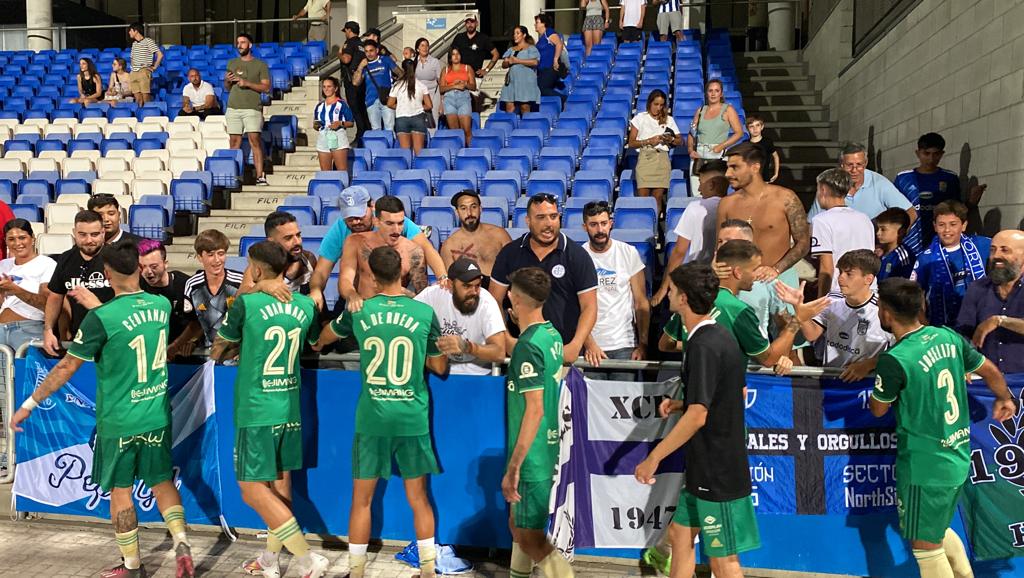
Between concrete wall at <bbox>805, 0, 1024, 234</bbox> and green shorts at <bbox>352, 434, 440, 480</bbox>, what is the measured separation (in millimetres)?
5217

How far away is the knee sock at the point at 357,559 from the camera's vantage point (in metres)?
4.81

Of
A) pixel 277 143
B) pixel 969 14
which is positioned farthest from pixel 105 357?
pixel 277 143

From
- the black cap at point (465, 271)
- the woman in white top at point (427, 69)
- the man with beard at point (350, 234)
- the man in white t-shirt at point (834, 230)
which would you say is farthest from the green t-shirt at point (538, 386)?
the woman in white top at point (427, 69)

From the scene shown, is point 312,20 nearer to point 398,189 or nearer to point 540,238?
point 398,189

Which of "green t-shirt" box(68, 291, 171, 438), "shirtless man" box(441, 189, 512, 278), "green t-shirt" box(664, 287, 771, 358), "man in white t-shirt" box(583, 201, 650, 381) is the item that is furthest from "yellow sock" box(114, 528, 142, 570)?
"green t-shirt" box(664, 287, 771, 358)

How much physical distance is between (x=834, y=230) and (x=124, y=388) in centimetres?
497

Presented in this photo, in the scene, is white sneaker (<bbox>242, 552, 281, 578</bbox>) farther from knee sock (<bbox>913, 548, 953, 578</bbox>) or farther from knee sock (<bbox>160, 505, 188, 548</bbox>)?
knee sock (<bbox>913, 548, 953, 578</bbox>)

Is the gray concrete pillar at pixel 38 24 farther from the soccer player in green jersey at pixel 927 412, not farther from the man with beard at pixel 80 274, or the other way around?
the soccer player in green jersey at pixel 927 412

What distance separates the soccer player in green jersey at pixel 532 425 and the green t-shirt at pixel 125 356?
2.18 meters

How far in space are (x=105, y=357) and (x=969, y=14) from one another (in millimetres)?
8229

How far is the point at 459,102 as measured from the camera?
42.2 feet

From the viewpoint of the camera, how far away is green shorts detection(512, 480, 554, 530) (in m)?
4.41

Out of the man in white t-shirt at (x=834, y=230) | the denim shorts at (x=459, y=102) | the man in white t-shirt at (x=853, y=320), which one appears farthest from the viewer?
the denim shorts at (x=459, y=102)

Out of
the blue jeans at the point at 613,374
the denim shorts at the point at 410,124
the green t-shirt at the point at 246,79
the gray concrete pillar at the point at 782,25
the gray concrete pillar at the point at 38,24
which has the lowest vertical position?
the blue jeans at the point at 613,374
